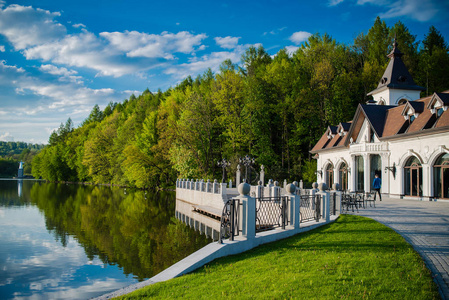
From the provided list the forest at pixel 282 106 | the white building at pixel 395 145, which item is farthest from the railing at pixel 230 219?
the forest at pixel 282 106

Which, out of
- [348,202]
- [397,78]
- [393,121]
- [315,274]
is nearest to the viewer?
[315,274]

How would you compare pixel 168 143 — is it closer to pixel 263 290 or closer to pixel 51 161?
pixel 263 290

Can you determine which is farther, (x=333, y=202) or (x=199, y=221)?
(x=199, y=221)

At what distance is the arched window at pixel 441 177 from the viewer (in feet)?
70.4

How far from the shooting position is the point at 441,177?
862 inches

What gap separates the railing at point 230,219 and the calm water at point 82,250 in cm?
355

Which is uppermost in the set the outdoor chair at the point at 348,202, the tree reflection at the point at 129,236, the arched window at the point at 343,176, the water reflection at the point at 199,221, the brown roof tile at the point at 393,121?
the brown roof tile at the point at 393,121

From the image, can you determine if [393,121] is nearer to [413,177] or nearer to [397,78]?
[413,177]

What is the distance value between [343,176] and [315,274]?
92.8ft

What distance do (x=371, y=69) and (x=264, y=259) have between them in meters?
42.1

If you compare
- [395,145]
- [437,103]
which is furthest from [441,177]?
[437,103]

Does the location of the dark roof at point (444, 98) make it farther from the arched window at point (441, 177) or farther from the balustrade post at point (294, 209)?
the balustrade post at point (294, 209)

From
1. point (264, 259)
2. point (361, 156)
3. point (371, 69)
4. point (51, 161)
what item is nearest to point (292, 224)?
point (264, 259)

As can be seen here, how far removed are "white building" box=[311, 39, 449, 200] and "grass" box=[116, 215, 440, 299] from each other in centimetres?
1592
